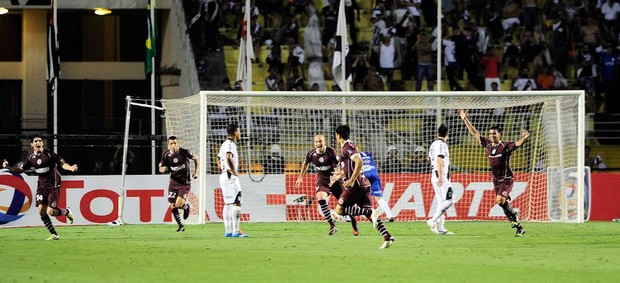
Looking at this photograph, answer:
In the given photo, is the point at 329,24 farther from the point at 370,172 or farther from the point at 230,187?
the point at 230,187

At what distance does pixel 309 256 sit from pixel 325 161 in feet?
24.2

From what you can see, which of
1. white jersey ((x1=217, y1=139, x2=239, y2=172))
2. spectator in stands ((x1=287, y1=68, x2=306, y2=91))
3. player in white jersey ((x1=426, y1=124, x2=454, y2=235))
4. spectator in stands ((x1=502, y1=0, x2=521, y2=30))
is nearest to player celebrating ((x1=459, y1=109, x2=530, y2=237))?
player in white jersey ((x1=426, y1=124, x2=454, y2=235))

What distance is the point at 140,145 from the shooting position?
32.3 m

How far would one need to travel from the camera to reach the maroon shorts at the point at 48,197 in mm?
23516

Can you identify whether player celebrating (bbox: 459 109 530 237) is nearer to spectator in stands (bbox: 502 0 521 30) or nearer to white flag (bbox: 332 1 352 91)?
white flag (bbox: 332 1 352 91)

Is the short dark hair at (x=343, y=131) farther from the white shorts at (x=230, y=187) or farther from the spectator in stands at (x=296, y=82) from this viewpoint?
the spectator in stands at (x=296, y=82)

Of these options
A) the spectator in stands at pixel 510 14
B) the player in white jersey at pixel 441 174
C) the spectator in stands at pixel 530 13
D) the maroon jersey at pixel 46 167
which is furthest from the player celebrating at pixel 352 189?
the spectator in stands at pixel 510 14

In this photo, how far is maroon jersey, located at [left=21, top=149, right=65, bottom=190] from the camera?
23.5 metres

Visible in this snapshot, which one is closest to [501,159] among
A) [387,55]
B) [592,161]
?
[592,161]

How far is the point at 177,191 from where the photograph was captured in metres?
26.6

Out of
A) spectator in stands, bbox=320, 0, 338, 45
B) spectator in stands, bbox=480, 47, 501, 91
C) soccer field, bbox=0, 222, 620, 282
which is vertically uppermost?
spectator in stands, bbox=320, 0, 338, 45

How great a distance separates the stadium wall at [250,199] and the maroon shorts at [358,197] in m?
9.45

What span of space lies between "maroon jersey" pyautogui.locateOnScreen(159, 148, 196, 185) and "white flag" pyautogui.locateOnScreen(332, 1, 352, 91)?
6.60 meters

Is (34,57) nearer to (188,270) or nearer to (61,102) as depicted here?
(61,102)
